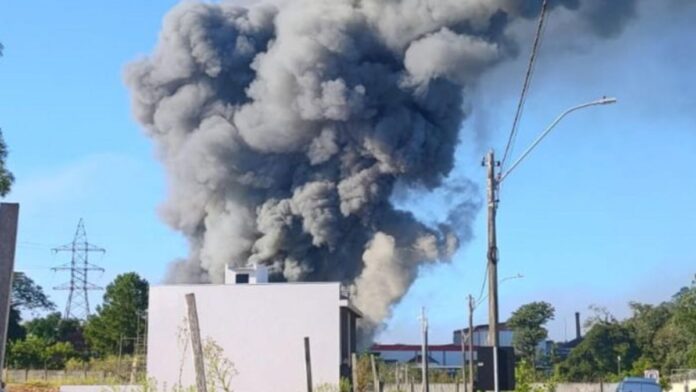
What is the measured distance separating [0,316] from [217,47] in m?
54.2

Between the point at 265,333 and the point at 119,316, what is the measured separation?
104ft

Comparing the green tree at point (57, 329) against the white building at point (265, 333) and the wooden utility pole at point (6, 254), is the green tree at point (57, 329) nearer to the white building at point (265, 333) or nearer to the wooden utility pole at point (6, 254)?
the white building at point (265, 333)

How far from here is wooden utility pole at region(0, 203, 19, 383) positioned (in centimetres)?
726

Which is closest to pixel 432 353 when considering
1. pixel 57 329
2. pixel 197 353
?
pixel 57 329

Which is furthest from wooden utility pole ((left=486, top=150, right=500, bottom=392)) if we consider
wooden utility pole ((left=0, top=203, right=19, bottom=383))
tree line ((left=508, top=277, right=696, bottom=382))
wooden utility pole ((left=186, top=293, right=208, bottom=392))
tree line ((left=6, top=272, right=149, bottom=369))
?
tree line ((left=508, top=277, right=696, bottom=382))

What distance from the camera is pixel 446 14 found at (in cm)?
5400

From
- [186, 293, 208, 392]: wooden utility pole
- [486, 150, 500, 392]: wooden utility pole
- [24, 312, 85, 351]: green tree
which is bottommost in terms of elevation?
[186, 293, 208, 392]: wooden utility pole

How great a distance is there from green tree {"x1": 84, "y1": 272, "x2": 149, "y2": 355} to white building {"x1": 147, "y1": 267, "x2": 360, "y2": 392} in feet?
87.6

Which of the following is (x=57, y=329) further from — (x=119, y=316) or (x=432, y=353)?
(x=432, y=353)

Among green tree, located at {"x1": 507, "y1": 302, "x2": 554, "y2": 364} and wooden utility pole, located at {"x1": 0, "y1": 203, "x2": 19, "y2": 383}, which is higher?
green tree, located at {"x1": 507, "y1": 302, "x2": 554, "y2": 364}

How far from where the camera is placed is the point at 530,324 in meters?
97.4

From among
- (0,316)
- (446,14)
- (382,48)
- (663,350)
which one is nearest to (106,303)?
(382,48)

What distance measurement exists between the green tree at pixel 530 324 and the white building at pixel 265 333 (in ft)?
174

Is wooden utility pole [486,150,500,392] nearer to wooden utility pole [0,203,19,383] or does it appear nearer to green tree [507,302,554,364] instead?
wooden utility pole [0,203,19,383]
